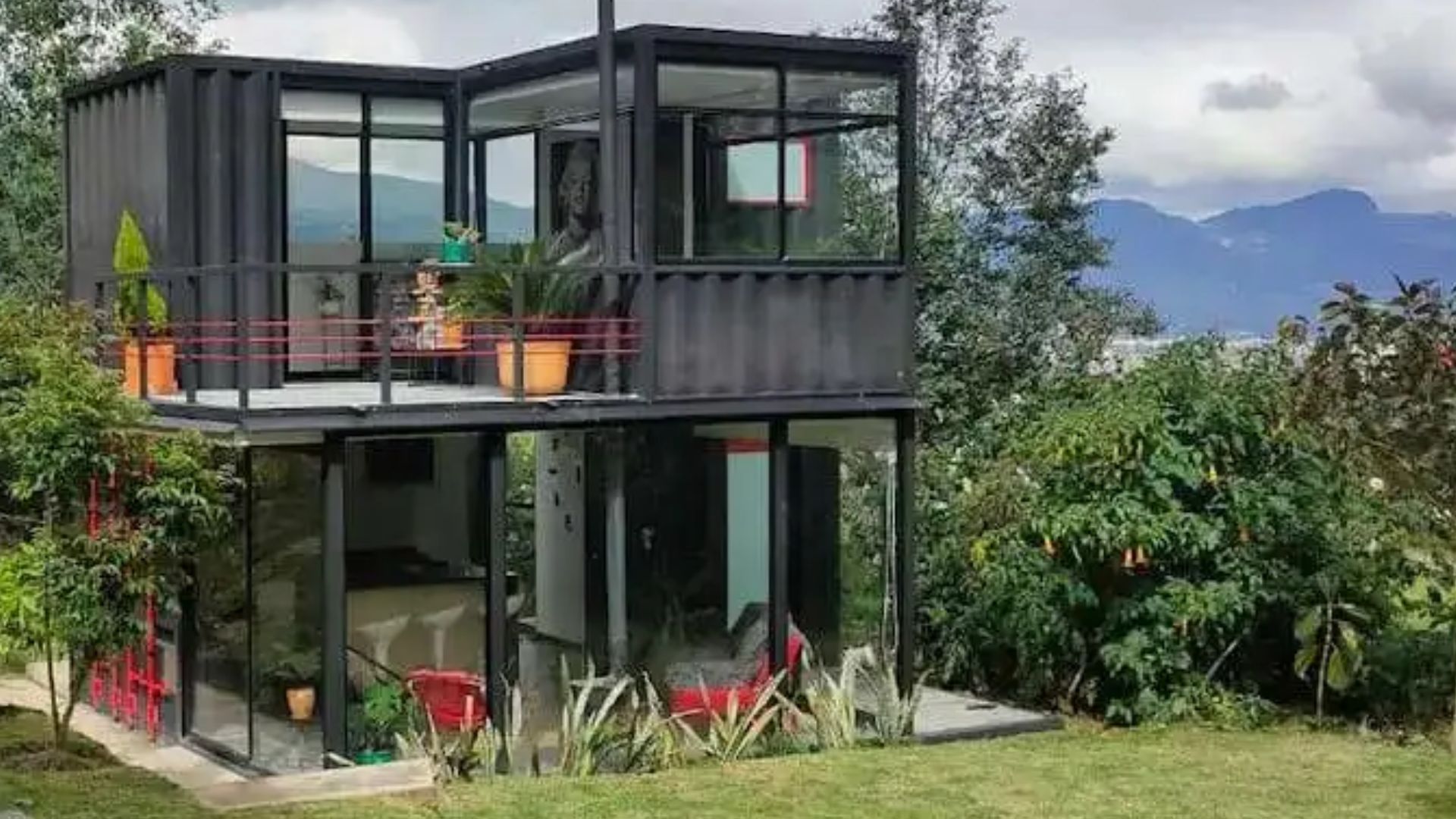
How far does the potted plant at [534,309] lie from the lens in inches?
472

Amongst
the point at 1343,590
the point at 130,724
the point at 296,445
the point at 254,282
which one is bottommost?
the point at 130,724

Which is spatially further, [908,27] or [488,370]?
[908,27]

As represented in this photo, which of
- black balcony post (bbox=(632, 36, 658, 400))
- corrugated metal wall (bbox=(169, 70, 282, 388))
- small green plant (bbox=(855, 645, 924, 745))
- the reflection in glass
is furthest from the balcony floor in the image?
small green plant (bbox=(855, 645, 924, 745))

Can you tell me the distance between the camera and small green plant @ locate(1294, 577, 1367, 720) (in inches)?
514

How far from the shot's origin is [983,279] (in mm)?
20469

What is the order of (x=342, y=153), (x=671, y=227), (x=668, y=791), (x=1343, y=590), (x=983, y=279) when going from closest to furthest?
(x=668, y=791) → (x=671, y=227) → (x=1343, y=590) → (x=342, y=153) → (x=983, y=279)

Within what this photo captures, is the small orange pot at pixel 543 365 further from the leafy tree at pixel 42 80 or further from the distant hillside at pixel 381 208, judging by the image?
the leafy tree at pixel 42 80

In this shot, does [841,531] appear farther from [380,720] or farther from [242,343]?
[242,343]

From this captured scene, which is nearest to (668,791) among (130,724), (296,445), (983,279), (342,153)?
(296,445)

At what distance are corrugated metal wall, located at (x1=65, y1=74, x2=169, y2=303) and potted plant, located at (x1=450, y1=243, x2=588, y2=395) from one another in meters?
3.06

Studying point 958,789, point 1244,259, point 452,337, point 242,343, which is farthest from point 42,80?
point 1244,259

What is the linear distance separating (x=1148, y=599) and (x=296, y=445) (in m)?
6.13

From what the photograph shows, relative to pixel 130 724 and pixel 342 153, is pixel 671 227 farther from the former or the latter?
pixel 130 724

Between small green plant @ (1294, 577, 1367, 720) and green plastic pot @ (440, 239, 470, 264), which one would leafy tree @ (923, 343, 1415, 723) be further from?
green plastic pot @ (440, 239, 470, 264)
